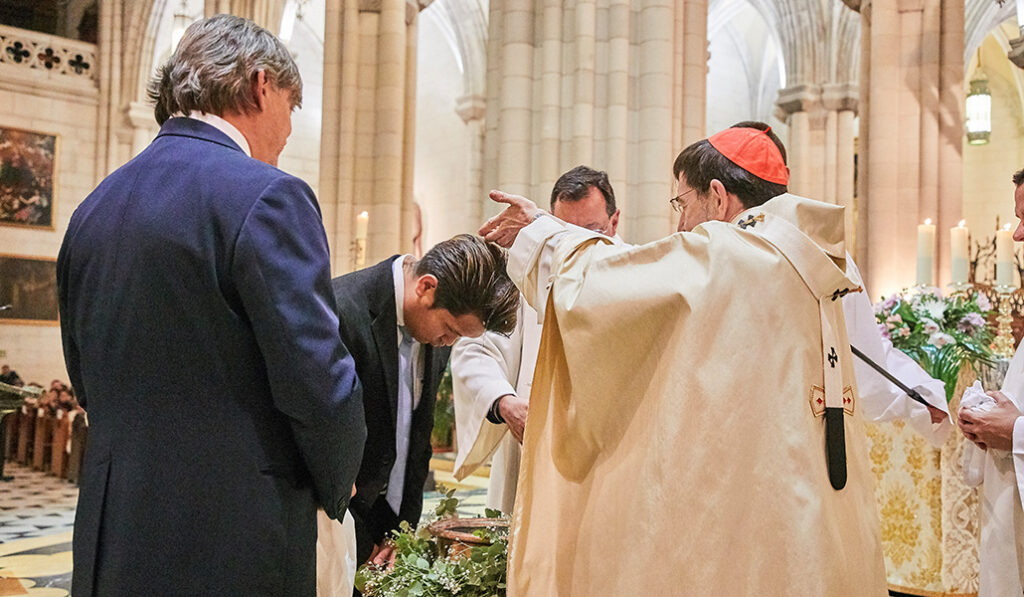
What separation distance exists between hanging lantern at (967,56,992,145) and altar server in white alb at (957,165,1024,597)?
1457 centimetres

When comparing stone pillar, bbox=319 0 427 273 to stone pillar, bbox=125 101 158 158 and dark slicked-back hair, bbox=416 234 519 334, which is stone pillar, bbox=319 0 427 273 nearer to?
dark slicked-back hair, bbox=416 234 519 334

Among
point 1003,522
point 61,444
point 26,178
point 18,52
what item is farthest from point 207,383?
point 18,52

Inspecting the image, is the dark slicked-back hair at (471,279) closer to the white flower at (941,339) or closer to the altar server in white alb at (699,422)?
the altar server in white alb at (699,422)

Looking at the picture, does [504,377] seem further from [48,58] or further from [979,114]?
[48,58]

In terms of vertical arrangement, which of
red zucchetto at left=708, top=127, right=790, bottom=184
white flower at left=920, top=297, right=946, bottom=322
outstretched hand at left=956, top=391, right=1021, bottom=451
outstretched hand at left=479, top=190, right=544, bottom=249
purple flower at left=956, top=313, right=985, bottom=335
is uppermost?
red zucchetto at left=708, top=127, right=790, bottom=184

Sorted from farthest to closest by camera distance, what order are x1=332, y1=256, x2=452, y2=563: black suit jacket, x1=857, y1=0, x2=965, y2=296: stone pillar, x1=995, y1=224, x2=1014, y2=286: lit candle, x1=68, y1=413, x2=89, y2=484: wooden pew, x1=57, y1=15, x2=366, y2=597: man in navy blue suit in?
x1=68, y1=413, x2=89, y2=484: wooden pew → x1=857, y1=0, x2=965, y2=296: stone pillar → x1=995, y1=224, x2=1014, y2=286: lit candle → x1=332, y1=256, x2=452, y2=563: black suit jacket → x1=57, y1=15, x2=366, y2=597: man in navy blue suit

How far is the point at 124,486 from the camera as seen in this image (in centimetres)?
154

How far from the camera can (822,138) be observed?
17812 millimetres

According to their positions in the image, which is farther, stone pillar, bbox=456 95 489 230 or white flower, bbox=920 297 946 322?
stone pillar, bbox=456 95 489 230

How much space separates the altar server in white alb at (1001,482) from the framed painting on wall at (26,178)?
18.1 meters

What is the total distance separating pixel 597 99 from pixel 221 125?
20.8 feet

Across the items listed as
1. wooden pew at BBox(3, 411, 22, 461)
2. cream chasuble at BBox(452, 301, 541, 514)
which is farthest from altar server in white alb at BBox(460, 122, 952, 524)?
wooden pew at BBox(3, 411, 22, 461)

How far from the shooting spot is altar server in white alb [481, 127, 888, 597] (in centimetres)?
183

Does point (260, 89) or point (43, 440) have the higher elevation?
point (260, 89)
